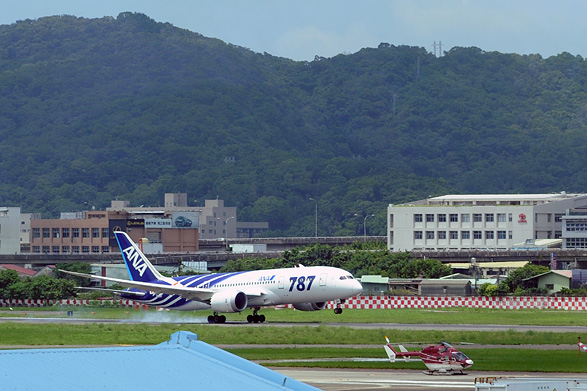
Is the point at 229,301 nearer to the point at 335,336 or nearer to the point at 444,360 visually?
the point at 335,336

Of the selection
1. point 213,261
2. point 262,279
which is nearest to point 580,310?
point 262,279

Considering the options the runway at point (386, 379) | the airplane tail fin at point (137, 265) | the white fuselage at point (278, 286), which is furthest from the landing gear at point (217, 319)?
the runway at point (386, 379)

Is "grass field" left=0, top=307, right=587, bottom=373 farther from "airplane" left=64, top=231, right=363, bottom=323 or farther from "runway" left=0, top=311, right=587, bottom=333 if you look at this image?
"airplane" left=64, top=231, right=363, bottom=323

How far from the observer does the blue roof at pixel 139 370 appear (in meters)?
11.1

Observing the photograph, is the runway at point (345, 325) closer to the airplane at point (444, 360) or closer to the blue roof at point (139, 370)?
the airplane at point (444, 360)

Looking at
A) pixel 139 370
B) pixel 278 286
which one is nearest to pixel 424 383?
pixel 139 370

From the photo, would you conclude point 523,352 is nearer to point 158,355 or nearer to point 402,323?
point 402,323

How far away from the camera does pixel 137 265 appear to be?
7556cm

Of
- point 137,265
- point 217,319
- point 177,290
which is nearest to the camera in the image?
point 217,319

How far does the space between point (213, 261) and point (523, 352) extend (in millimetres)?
148865

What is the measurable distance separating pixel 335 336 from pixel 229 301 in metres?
13.4

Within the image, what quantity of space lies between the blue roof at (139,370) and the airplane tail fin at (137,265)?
6273 cm

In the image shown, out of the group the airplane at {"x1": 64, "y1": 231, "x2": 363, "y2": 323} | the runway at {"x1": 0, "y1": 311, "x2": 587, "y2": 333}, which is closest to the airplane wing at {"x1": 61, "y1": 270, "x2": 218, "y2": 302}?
the airplane at {"x1": 64, "y1": 231, "x2": 363, "y2": 323}

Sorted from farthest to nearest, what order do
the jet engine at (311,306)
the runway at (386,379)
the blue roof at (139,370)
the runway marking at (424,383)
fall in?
1. the jet engine at (311,306)
2. the runway marking at (424,383)
3. the runway at (386,379)
4. the blue roof at (139,370)
